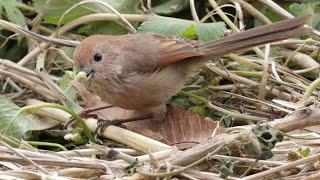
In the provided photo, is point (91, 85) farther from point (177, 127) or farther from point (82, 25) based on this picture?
point (82, 25)

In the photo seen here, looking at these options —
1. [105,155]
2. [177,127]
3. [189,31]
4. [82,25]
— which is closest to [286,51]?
[189,31]

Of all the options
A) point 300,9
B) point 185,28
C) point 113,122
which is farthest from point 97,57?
point 300,9

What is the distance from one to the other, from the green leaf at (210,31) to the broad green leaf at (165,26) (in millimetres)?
120

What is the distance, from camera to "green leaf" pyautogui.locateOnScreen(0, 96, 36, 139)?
3.31 metres

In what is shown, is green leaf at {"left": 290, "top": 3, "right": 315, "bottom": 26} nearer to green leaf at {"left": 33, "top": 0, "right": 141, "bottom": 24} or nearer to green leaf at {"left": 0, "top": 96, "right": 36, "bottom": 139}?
green leaf at {"left": 33, "top": 0, "right": 141, "bottom": 24}

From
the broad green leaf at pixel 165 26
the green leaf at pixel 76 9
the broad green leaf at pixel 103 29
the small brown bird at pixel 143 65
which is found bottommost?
the small brown bird at pixel 143 65

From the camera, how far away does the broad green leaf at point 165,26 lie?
3.75m

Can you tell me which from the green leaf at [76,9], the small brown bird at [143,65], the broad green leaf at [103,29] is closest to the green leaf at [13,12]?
the green leaf at [76,9]

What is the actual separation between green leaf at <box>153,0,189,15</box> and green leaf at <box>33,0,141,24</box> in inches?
5.4

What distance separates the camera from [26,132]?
354 centimetres

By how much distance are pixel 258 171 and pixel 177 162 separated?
0.37 metres

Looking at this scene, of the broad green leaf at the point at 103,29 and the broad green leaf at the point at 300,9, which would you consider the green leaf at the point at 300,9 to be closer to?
the broad green leaf at the point at 300,9

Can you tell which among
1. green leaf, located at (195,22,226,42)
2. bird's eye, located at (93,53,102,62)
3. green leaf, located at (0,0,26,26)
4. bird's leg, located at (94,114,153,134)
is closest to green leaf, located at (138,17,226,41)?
green leaf, located at (195,22,226,42)

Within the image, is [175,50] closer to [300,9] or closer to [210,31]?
[210,31]
